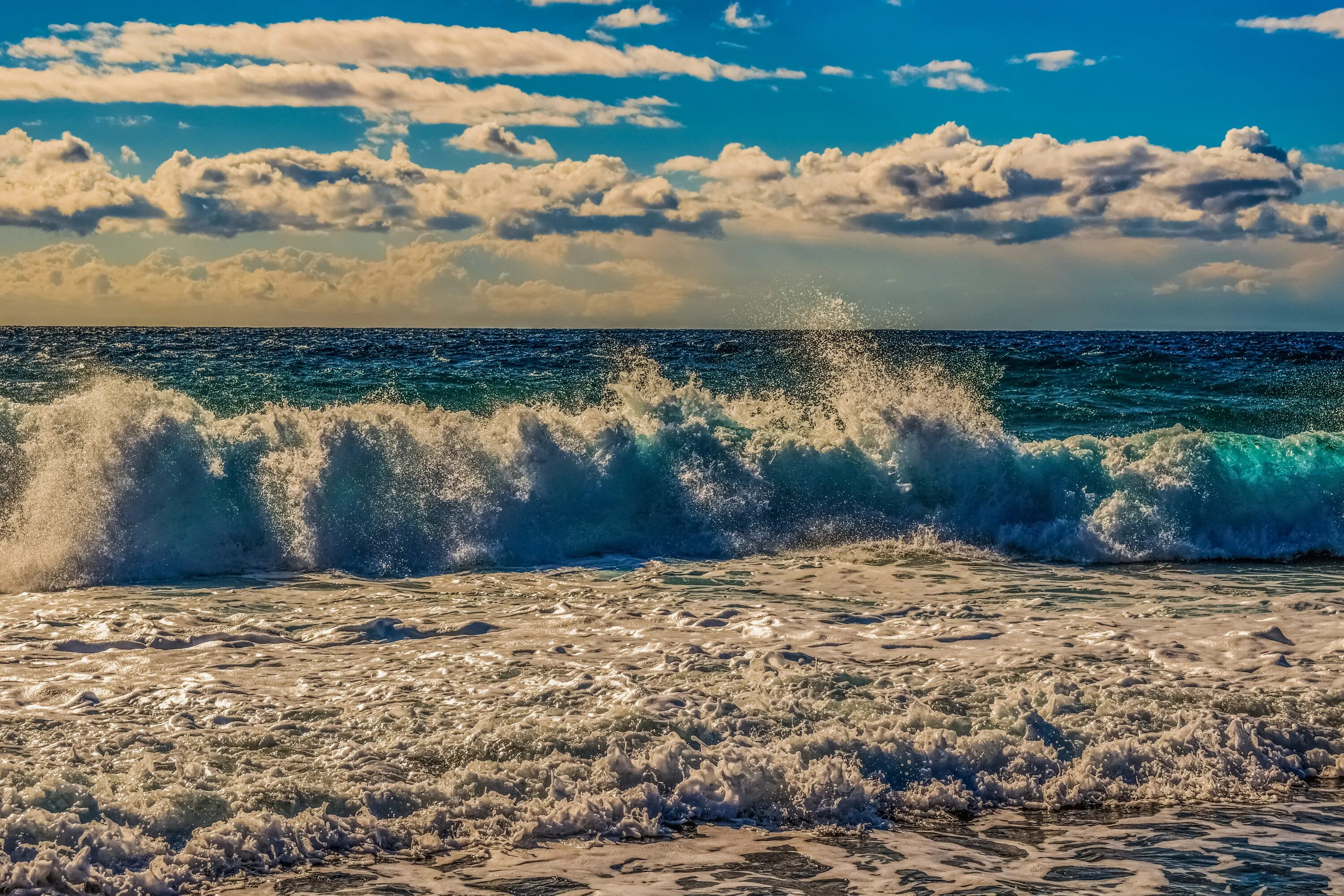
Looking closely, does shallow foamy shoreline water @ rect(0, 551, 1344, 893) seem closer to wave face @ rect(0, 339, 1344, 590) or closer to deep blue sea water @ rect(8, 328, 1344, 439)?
wave face @ rect(0, 339, 1344, 590)

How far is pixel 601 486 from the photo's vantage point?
13086 mm

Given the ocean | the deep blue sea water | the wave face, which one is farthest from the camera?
the deep blue sea water

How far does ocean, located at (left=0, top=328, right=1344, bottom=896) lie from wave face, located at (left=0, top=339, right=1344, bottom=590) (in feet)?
0.15

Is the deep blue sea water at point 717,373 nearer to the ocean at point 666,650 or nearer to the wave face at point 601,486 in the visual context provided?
the wave face at point 601,486

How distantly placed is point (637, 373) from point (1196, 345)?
40.3m

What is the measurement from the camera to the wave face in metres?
11.4

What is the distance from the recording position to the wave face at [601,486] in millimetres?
11383

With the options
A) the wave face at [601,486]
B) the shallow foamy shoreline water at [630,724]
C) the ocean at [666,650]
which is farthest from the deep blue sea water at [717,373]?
the shallow foamy shoreline water at [630,724]

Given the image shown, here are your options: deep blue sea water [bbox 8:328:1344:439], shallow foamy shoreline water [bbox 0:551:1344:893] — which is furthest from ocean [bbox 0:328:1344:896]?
deep blue sea water [bbox 8:328:1344:439]

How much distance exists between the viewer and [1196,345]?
162ft

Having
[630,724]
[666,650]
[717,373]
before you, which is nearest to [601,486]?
[666,650]

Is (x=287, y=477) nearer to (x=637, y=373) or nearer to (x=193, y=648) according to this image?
(x=193, y=648)

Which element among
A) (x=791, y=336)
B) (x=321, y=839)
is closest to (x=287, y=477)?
(x=321, y=839)

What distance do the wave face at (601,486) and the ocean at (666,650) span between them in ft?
0.15
